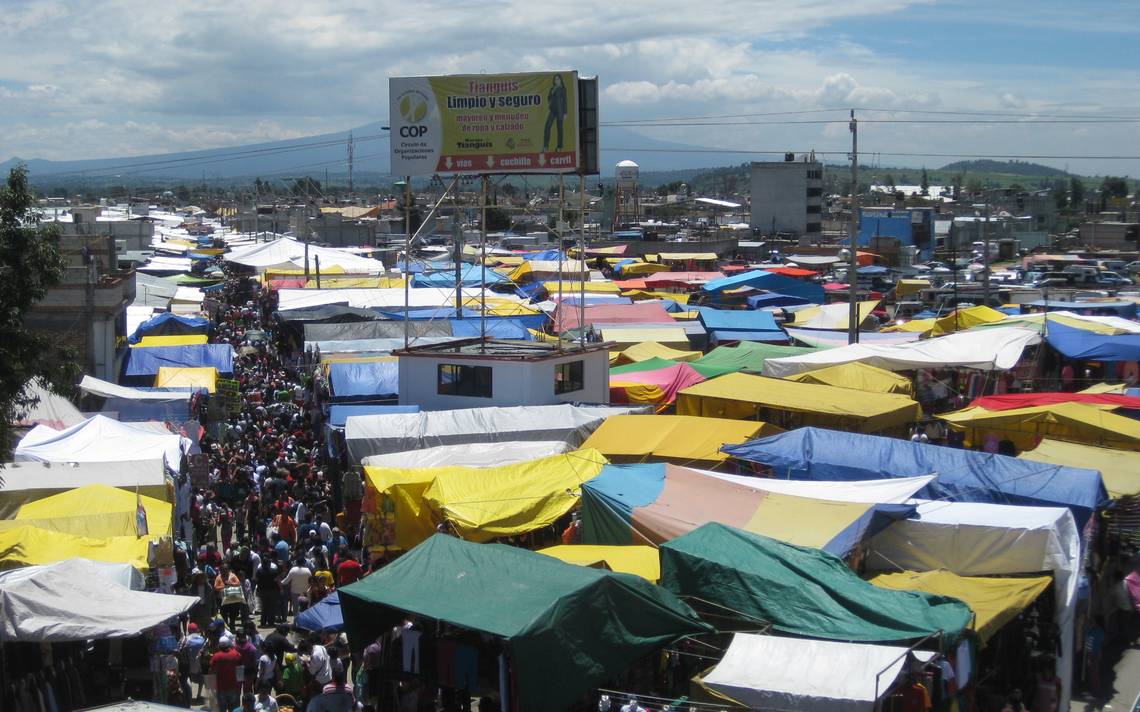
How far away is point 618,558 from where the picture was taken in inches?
399

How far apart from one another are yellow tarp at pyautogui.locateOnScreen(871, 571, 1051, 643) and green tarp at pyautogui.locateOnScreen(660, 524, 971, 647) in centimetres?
44

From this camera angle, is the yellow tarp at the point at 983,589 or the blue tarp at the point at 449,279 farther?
the blue tarp at the point at 449,279

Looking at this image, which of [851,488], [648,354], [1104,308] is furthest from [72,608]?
[1104,308]

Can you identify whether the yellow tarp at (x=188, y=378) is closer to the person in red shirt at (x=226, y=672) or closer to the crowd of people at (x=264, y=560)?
the crowd of people at (x=264, y=560)

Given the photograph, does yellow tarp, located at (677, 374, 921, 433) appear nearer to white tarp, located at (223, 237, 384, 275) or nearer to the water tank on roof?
white tarp, located at (223, 237, 384, 275)

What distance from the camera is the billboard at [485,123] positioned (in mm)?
19469

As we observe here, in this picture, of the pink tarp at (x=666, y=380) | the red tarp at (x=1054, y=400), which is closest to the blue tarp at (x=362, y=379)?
the pink tarp at (x=666, y=380)

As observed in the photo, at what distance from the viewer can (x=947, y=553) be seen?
10414mm

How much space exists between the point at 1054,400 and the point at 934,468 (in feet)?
15.2

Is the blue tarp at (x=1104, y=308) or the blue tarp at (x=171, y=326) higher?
the blue tarp at (x=1104, y=308)

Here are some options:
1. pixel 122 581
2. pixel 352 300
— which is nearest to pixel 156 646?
pixel 122 581

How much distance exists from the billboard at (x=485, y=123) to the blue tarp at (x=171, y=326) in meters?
10.7

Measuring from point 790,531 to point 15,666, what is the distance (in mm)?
6699

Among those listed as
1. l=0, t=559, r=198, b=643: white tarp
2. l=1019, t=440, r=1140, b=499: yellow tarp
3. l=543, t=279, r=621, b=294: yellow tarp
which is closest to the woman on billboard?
l=1019, t=440, r=1140, b=499: yellow tarp
